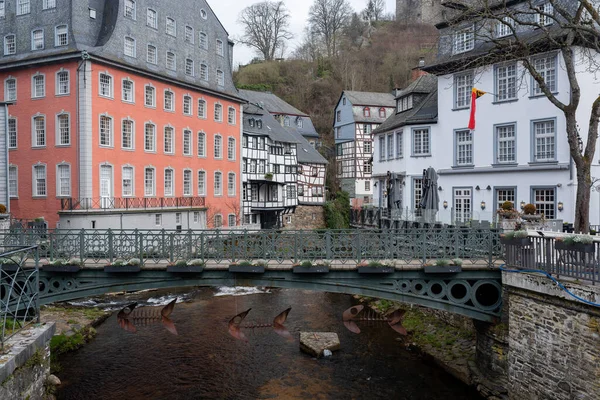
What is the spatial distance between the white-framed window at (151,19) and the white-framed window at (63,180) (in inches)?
417

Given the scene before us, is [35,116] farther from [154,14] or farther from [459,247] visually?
[459,247]

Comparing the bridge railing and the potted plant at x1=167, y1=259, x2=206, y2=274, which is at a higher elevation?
the bridge railing

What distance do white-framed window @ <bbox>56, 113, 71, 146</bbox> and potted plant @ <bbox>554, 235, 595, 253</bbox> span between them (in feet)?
82.1

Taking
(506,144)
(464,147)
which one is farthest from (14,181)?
(506,144)

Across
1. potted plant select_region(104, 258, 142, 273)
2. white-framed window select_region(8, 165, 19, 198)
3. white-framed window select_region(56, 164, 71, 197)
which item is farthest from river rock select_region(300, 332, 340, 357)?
white-framed window select_region(8, 165, 19, 198)

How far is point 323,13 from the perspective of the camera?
80062 mm

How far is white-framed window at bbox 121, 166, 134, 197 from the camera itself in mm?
29531

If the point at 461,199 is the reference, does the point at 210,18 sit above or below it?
above

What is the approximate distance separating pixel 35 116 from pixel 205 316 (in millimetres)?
15997

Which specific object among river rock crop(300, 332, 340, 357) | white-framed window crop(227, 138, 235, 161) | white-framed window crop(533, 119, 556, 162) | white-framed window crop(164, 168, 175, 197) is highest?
white-framed window crop(227, 138, 235, 161)

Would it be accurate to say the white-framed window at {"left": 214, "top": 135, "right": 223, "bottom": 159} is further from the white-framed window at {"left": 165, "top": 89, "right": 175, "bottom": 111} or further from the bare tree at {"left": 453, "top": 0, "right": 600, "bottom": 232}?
the bare tree at {"left": 453, "top": 0, "right": 600, "bottom": 232}

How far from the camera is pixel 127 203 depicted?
1141 inches

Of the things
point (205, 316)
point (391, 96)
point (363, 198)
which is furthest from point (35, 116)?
point (391, 96)

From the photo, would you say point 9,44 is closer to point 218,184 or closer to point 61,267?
point 218,184
